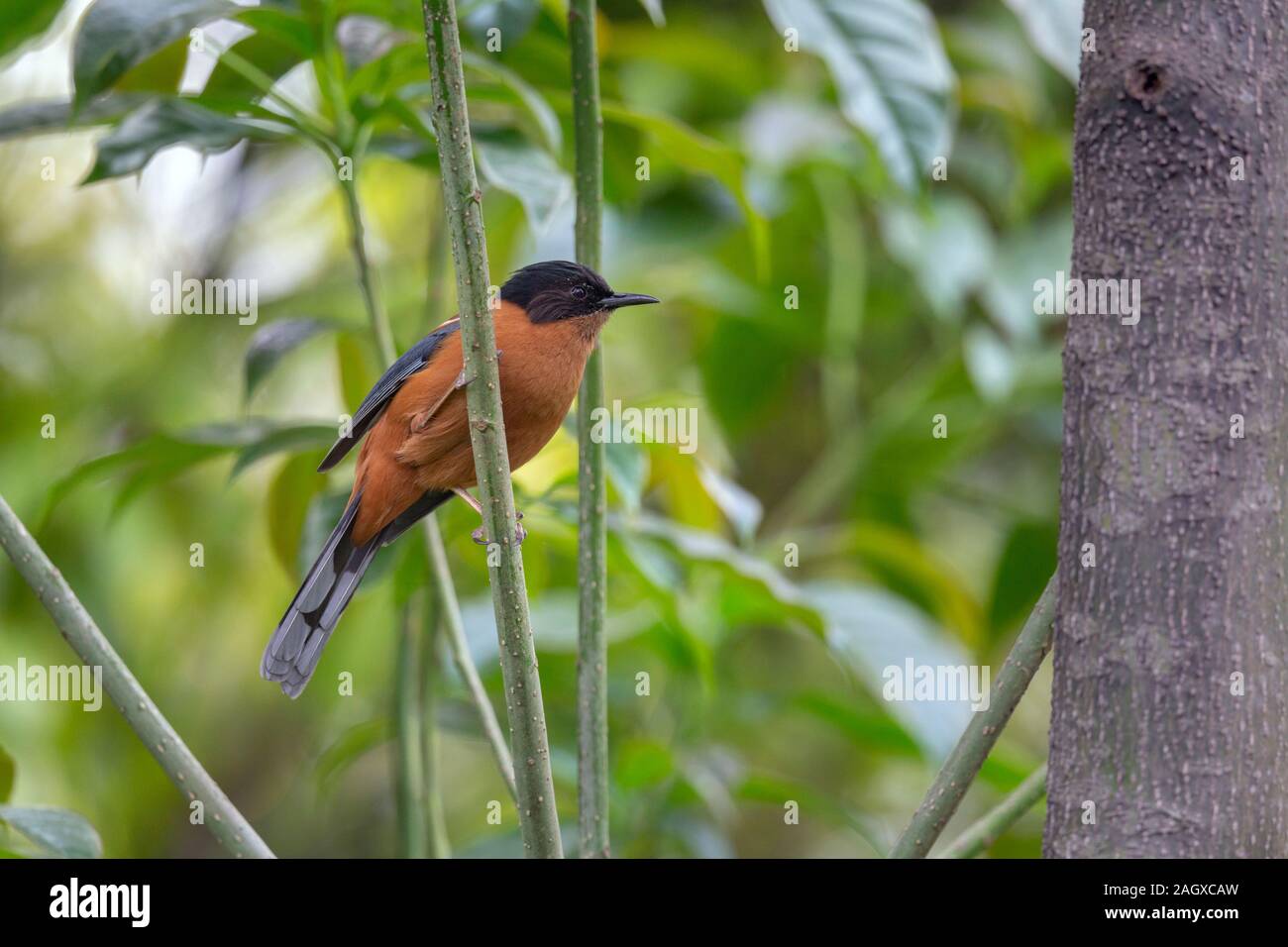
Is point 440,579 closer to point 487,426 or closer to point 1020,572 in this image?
point 487,426

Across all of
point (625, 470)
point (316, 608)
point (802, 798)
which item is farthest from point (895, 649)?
point (316, 608)

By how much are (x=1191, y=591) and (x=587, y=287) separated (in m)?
1.39

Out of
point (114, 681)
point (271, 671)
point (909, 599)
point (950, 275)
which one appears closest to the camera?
point (114, 681)

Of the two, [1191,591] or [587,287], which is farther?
[587,287]

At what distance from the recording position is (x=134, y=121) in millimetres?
2420

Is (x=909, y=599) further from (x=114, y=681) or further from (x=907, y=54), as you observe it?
(x=114, y=681)

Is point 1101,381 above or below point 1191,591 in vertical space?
above

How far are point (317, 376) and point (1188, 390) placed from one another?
171 inches

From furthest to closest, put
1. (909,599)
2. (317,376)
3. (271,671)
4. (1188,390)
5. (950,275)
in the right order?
1. (317,376)
2. (909,599)
3. (950,275)
4. (271,671)
5. (1188,390)

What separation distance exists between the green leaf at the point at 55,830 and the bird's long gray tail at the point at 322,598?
362 millimetres

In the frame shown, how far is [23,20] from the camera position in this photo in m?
2.61

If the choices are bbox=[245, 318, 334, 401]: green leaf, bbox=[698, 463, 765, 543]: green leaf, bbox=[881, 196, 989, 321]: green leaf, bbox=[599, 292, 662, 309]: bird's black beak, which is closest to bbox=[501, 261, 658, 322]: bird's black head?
bbox=[599, 292, 662, 309]: bird's black beak
